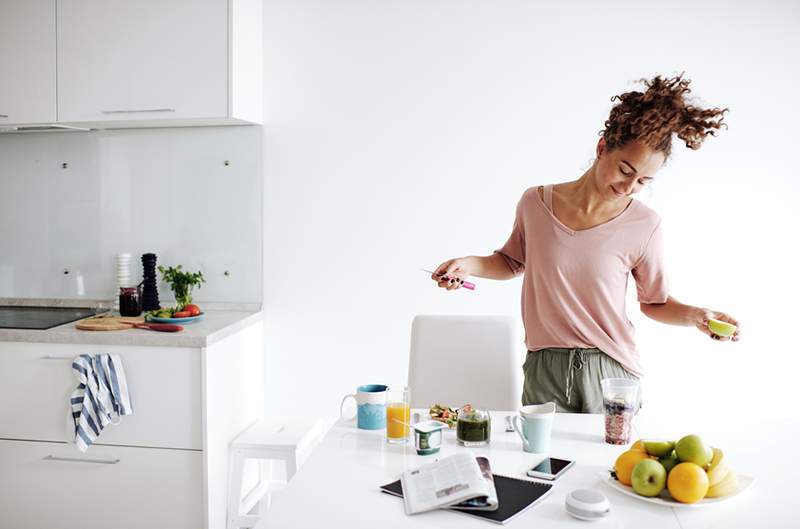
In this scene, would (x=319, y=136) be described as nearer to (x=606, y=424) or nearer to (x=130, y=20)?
(x=130, y=20)

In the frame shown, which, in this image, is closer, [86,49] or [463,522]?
[463,522]

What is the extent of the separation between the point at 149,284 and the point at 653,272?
203cm

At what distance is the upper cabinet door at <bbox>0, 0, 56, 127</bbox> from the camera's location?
2957 millimetres

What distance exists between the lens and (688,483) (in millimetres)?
1406

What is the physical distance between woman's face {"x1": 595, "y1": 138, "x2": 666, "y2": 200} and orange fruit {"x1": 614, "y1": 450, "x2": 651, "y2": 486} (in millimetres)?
772

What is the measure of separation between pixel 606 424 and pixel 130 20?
230cm

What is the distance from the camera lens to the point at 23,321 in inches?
116

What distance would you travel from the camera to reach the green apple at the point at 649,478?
4.71 ft

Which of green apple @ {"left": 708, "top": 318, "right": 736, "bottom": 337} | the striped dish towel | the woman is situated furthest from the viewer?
the striped dish towel

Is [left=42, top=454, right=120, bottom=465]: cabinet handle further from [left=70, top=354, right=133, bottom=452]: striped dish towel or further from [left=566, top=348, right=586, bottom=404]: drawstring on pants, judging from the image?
[left=566, top=348, right=586, bottom=404]: drawstring on pants

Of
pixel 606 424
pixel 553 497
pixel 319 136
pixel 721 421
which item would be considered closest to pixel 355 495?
pixel 553 497

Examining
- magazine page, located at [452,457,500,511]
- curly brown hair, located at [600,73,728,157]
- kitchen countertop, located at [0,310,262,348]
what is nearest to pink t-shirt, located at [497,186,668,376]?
curly brown hair, located at [600,73,728,157]

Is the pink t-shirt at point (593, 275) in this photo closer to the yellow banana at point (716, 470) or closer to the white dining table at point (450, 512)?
the white dining table at point (450, 512)

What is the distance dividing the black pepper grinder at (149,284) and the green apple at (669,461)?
2.27 meters
